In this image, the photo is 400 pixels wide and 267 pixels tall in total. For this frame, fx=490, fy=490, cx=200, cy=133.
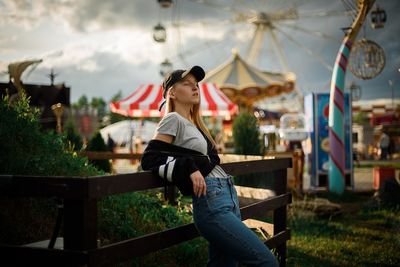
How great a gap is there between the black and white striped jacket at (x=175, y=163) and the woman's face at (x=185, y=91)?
300 mm

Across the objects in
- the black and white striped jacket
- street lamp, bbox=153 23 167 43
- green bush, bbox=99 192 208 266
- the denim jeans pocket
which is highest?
street lamp, bbox=153 23 167 43

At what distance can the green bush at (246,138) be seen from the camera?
28.3 ft

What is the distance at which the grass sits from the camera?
4891 millimetres

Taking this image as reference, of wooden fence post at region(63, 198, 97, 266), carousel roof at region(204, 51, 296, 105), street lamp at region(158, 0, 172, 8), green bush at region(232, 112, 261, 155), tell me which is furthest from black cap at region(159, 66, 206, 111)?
carousel roof at region(204, 51, 296, 105)

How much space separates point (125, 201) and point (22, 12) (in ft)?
9.95

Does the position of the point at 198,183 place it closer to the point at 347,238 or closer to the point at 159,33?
the point at 347,238

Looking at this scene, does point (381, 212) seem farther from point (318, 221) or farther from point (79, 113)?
point (79, 113)

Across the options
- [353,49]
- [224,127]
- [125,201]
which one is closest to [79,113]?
[224,127]

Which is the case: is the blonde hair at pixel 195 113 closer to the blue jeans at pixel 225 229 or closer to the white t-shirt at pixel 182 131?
the white t-shirt at pixel 182 131

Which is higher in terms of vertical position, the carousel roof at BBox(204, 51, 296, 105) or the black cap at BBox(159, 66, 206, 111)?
the carousel roof at BBox(204, 51, 296, 105)

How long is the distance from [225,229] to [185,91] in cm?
77

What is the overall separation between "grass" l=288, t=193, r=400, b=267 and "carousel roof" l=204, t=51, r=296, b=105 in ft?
39.2

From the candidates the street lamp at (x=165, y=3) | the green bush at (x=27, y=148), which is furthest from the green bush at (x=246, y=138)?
the street lamp at (x=165, y=3)

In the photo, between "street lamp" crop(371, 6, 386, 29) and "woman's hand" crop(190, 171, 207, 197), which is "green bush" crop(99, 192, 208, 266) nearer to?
"woman's hand" crop(190, 171, 207, 197)
